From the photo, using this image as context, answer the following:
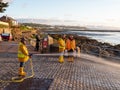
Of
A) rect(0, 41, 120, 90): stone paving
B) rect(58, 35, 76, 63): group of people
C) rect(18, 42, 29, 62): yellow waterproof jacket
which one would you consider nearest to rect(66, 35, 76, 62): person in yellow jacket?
rect(58, 35, 76, 63): group of people

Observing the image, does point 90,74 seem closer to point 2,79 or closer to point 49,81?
point 49,81

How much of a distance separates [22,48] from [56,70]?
2.85m

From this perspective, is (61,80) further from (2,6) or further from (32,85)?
(2,6)

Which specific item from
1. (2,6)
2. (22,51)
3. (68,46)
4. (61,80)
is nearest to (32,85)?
(61,80)

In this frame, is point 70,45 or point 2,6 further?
point 2,6

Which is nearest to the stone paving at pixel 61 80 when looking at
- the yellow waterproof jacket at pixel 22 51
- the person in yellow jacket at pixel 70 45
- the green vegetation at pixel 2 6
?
the yellow waterproof jacket at pixel 22 51

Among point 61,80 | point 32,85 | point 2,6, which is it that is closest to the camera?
point 32,85

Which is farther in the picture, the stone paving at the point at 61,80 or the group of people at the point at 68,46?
the group of people at the point at 68,46

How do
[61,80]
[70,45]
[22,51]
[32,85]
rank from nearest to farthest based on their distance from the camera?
[32,85] → [61,80] → [22,51] → [70,45]

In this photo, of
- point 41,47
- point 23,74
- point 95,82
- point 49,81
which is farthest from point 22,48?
point 41,47

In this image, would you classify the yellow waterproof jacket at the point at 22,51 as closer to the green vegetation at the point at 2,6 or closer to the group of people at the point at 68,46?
the group of people at the point at 68,46

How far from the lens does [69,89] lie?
12.2 meters

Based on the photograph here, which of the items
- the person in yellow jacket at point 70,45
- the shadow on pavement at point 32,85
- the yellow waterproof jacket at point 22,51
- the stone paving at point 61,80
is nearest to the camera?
the shadow on pavement at point 32,85

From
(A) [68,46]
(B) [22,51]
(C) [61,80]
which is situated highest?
(B) [22,51]
